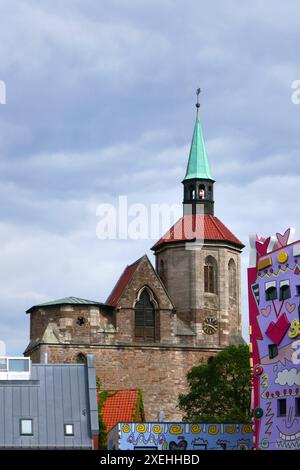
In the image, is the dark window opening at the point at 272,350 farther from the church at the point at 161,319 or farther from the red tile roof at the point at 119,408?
the church at the point at 161,319

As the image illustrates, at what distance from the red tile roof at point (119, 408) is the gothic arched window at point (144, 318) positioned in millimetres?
13312

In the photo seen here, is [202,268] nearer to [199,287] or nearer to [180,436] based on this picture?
[199,287]

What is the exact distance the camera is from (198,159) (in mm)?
99438

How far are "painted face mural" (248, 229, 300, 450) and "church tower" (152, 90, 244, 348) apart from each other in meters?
29.5

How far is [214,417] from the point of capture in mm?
74000

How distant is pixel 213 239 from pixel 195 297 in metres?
4.67

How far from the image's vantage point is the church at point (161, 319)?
9019cm

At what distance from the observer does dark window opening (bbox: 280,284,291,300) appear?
6156 cm

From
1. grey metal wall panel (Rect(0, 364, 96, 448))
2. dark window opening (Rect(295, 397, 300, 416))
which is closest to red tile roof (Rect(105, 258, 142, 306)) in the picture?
dark window opening (Rect(295, 397, 300, 416))

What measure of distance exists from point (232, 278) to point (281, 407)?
36.5 metres

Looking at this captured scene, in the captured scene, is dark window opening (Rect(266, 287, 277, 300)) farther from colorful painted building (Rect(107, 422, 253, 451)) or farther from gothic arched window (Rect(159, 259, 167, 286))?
gothic arched window (Rect(159, 259, 167, 286))

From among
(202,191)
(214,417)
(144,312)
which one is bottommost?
(214,417)
